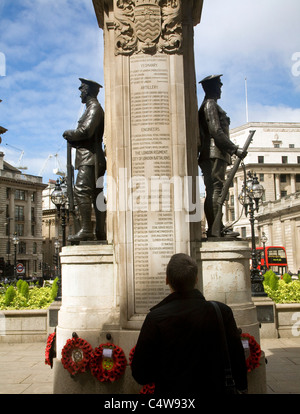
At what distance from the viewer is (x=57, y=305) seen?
12.8 metres

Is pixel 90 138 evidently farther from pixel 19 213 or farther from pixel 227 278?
pixel 19 213

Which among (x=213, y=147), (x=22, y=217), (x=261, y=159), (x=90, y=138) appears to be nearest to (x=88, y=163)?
(x=90, y=138)

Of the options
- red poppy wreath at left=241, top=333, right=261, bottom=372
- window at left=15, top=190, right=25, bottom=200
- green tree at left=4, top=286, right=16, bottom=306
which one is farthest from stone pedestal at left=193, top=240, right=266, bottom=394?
window at left=15, top=190, right=25, bottom=200

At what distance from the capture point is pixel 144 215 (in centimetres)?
697

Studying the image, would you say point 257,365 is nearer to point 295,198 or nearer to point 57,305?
point 57,305

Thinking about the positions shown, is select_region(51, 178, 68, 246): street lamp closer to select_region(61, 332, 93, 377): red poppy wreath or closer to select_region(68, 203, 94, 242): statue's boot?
select_region(68, 203, 94, 242): statue's boot

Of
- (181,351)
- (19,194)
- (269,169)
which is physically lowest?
(181,351)

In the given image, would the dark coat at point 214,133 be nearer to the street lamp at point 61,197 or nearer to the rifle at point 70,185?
the rifle at point 70,185

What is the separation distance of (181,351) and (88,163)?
5419 millimetres

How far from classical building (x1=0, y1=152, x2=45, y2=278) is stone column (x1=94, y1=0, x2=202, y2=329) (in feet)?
260

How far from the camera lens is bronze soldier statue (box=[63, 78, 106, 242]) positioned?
315 inches

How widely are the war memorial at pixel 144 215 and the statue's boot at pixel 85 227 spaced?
37 centimetres

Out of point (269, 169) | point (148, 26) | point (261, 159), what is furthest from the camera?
point (261, 159)

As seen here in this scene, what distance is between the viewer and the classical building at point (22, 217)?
83.4 metres
